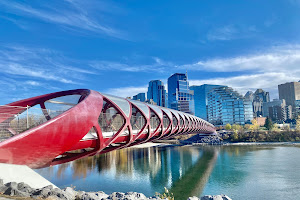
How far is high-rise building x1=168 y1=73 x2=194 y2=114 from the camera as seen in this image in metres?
183

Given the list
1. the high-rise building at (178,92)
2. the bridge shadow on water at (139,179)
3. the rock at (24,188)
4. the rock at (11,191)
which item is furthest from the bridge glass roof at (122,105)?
the high-rise building at (178,92)

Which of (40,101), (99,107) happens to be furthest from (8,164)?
(40,101)

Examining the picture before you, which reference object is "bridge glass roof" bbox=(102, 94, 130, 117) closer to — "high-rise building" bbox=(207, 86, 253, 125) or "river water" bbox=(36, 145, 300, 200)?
"river water" bbox=(36, 145, 300, 200)

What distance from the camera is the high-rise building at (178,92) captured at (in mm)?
182562

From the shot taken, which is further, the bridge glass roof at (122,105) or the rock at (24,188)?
the bridge glass roof at (122,105)

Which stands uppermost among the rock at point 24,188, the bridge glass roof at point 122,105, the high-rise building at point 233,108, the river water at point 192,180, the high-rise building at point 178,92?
the high-rise building at point 178,92

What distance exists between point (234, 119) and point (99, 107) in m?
108

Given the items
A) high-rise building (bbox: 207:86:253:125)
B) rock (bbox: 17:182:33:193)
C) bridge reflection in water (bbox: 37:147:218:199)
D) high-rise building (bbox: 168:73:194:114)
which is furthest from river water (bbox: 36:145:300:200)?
high-rise building (bbox: 168:73:194:114)

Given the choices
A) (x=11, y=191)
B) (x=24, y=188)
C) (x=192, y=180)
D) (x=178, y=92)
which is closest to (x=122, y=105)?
(x=24, y=188)

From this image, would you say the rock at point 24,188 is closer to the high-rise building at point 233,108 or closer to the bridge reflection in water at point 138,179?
the bridge reflection in water at point 138,179

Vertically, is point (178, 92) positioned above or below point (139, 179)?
above

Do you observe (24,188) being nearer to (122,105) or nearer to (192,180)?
(122,105)

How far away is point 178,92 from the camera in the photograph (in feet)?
612

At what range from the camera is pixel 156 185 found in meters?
19.7
